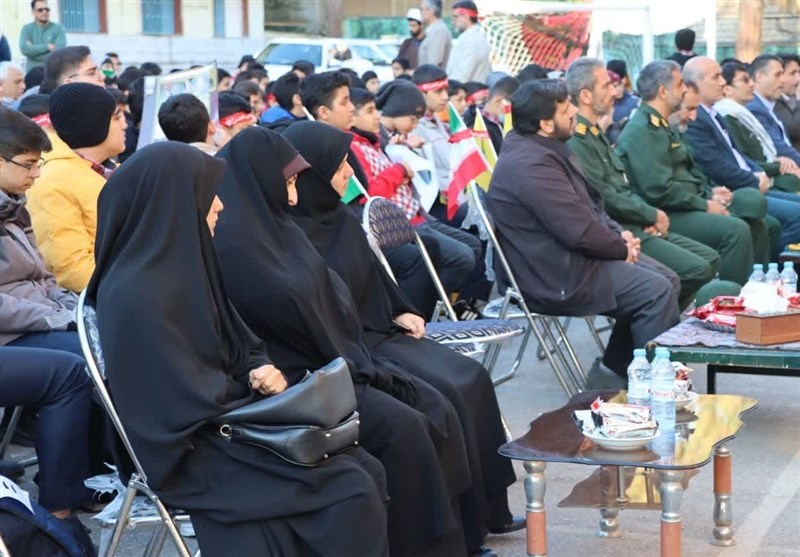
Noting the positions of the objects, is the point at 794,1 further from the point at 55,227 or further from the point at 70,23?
the point at 55,227

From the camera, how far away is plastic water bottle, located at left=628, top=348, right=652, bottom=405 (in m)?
4.57

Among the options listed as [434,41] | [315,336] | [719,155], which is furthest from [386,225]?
[434,41]

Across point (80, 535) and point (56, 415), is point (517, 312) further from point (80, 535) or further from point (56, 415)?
point (80, 535)

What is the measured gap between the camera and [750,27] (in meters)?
23.1

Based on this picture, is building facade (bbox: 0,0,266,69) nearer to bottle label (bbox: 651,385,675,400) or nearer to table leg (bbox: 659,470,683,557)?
bottle label (bbox: 651,385,675,400)

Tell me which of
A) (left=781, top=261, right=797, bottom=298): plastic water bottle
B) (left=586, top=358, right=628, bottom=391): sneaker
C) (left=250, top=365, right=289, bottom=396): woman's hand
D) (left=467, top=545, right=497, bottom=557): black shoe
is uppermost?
(left=250, top=365, right=289, bottom=396): woman's hand

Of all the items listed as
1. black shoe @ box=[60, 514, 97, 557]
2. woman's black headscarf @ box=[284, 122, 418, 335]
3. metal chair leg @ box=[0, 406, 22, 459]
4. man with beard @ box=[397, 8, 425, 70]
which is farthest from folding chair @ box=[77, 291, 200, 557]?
man with beard @ box=[397, 8, 425, 70]

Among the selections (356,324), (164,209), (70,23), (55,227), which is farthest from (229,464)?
(70,23)

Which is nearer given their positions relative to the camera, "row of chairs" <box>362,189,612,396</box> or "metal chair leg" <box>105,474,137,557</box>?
"metal chair leg" <box>105,474,137,557</box>

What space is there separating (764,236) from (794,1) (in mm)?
22390

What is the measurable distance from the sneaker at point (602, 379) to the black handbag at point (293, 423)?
→ 335cm

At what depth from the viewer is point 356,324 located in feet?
15.4

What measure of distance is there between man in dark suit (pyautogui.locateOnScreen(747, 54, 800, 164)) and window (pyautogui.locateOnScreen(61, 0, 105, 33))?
50.4 feet

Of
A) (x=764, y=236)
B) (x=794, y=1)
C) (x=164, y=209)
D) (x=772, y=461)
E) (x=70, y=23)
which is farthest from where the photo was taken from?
(x=794, y=1)
